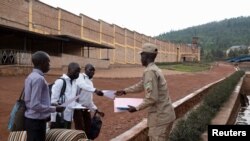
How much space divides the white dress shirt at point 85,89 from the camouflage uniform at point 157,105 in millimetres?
1308

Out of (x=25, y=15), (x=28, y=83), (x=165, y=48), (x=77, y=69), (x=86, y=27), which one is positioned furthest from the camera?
(x=165, y=48)

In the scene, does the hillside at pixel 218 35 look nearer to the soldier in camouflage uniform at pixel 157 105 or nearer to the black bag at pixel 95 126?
the black bag at pixel 95 126

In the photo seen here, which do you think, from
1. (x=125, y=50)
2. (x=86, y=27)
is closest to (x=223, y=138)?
(x=86, y=27)

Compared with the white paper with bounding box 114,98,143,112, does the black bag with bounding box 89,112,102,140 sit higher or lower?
lower

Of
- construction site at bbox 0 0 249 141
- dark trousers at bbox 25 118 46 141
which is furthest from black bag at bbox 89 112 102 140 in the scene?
dark trousers at bbox 25 118 46 141

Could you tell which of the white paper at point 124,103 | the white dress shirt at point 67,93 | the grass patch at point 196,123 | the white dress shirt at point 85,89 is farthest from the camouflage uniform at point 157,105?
the grass patch at point 196,123

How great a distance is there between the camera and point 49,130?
5.56 meters

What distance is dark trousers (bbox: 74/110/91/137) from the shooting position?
259 inches

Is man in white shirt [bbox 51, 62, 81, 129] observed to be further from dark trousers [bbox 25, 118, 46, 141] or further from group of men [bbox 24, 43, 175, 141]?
dark trousers [bbox 25, 118, 46, 141]

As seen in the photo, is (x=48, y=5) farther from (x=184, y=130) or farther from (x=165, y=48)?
(x=165, y=48)

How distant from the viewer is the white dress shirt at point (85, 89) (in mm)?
6332

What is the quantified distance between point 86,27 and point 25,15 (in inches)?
450

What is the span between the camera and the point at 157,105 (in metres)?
5.30

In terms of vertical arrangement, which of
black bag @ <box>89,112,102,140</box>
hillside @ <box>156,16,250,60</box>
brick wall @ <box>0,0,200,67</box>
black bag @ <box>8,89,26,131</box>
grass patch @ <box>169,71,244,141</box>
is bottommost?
grass patch @ <box>169,71,244,141</box>
